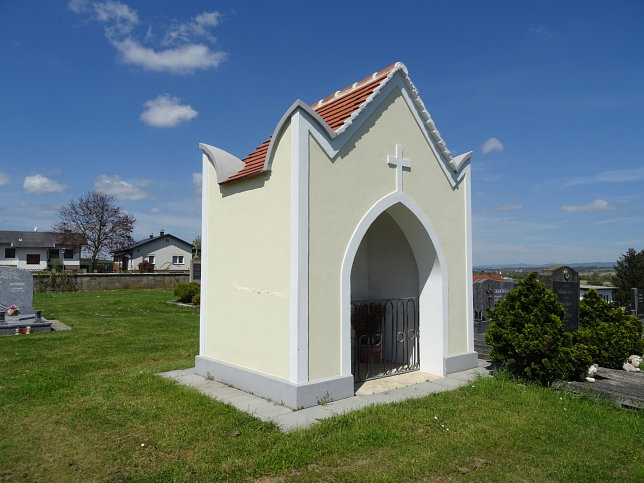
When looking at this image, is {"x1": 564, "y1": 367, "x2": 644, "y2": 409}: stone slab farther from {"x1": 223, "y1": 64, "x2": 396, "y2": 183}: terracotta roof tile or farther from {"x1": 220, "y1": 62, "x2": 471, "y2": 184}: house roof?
{"x1": 223, "y1": 64, "x2": 396, "y2": 183}: terracotta roof tile

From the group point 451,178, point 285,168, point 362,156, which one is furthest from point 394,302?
point 285,168

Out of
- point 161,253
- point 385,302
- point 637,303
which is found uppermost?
point 161,253

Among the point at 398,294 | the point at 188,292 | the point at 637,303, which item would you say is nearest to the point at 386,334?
the point at 398,294

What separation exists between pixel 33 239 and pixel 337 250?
60530 mm

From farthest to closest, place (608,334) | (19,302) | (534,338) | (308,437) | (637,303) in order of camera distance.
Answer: (637,303) → (19,302) → (608,334) → (534,338) → (308,437)

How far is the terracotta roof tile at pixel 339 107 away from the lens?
738cm

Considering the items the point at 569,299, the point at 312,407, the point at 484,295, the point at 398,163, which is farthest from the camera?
the point at 484,295

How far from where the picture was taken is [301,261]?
6371 millimetres

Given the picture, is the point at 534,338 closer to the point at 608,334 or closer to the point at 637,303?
the point at 608,334

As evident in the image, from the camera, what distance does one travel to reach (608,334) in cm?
864

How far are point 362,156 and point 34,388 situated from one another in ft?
21.6

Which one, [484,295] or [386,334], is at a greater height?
[484,295]

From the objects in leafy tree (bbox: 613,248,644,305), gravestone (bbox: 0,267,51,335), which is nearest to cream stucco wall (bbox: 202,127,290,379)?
gravestone (bbox: 0,267,51,335)

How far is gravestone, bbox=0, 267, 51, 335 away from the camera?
45.6 feet
